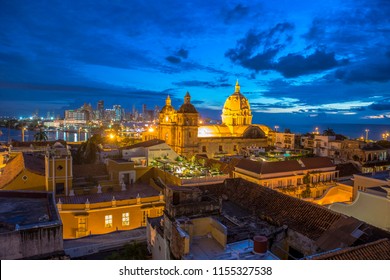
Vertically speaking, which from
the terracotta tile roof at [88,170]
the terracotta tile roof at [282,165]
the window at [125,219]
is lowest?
the window at [125,219]

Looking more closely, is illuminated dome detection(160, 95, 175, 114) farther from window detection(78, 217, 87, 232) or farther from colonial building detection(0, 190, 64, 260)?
colonial building detection(0, 190, 64, 260)

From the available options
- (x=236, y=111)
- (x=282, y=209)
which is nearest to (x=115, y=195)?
(x=282, y=209)

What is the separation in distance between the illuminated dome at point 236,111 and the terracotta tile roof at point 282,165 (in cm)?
3314

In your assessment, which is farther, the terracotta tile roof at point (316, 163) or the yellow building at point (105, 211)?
the terracotta tile roof at point (316, 163)

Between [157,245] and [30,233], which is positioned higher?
[30,233]

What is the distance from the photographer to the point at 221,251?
9797 mm

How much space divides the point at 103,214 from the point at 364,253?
14909mm

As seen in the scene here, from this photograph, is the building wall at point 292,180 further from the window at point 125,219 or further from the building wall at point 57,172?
the building wall at point 57,172

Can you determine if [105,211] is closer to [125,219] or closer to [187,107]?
[125,219]

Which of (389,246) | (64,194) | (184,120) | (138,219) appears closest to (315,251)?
(389,246)

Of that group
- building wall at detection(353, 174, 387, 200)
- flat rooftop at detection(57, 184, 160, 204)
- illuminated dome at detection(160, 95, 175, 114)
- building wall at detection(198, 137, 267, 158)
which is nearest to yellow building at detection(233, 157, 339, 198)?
building wall at detection(353, 174, 387, 200)

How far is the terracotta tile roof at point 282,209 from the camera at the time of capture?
1197 cm

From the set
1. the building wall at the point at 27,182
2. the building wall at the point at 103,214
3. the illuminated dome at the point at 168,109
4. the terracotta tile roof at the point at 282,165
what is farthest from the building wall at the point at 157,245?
the illuminated dome at the point at 168,109

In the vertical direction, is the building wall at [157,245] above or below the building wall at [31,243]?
below
